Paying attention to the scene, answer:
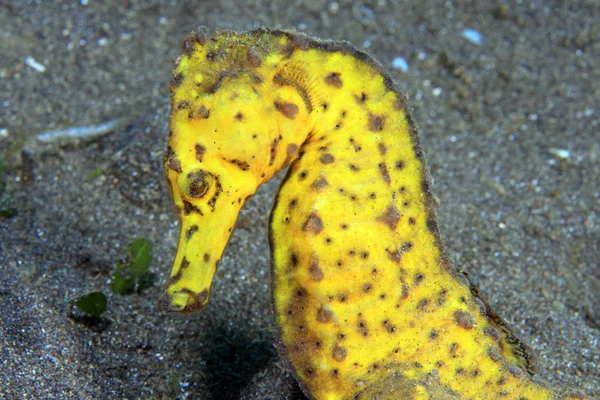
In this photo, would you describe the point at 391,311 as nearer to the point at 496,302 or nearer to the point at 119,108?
the point at 496,302

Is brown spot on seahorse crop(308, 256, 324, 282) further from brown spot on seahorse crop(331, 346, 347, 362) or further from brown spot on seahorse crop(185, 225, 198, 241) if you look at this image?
brown spot on seahorse crop(185, 225, 198, 241)

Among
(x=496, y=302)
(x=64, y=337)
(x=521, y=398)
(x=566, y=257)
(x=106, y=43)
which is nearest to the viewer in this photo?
(x=521, y=398)

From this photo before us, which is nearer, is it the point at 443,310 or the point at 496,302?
the point at 443,310

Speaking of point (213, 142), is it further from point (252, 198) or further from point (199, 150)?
point (252, 198)

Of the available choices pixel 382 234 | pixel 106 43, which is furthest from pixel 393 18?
pixel 382 234

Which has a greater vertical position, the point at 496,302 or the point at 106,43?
the point at 496,302

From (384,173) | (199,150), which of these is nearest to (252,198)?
(384,173)

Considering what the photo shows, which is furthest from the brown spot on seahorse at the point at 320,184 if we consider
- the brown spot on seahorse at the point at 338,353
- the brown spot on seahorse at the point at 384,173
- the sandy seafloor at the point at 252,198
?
the sandy seafloor at the point at 252,198

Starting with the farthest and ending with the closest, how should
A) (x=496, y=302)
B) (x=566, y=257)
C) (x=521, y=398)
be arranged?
(x=566, y=257) < (x=496, y=302) < (x=521, y=398)

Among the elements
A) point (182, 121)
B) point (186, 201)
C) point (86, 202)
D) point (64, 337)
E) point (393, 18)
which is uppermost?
point (182, 121)

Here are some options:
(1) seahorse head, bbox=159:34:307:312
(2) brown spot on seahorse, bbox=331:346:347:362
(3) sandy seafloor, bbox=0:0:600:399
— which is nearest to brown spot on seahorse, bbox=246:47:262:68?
(1) seahorse head, bbox=159:34:307:312
